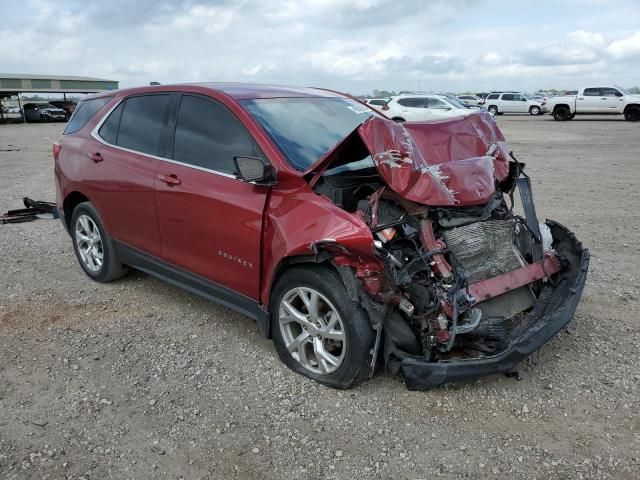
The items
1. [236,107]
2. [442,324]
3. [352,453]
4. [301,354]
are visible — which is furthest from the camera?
[236,107]

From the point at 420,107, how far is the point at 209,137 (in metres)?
21.2

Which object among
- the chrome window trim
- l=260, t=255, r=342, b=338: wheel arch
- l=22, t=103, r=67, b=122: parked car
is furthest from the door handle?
l=22, t=103, r=67, b=122: parked car

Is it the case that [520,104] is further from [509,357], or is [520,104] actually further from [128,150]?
[509,357]

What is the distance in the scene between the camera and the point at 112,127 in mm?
4902

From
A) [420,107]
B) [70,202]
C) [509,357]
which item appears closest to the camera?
[509,357]

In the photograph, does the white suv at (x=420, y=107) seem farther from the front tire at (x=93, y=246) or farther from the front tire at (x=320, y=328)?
the front tire at (x=320, y=328)

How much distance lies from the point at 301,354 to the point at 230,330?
922mm

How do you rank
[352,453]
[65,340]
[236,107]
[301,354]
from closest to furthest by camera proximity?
[352,453], [301,354], [236,107], [65,340]

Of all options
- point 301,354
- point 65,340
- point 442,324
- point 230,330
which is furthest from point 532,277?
point 65,340

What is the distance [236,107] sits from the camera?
3.82 m

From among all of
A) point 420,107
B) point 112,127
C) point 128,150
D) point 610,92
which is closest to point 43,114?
point 420,107

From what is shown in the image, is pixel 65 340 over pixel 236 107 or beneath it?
beneath

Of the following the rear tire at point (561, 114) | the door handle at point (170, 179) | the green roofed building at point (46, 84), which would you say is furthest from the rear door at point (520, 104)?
the door handle at point (170, 179)

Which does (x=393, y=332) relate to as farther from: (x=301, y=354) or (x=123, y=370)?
(x=123, y=370)
